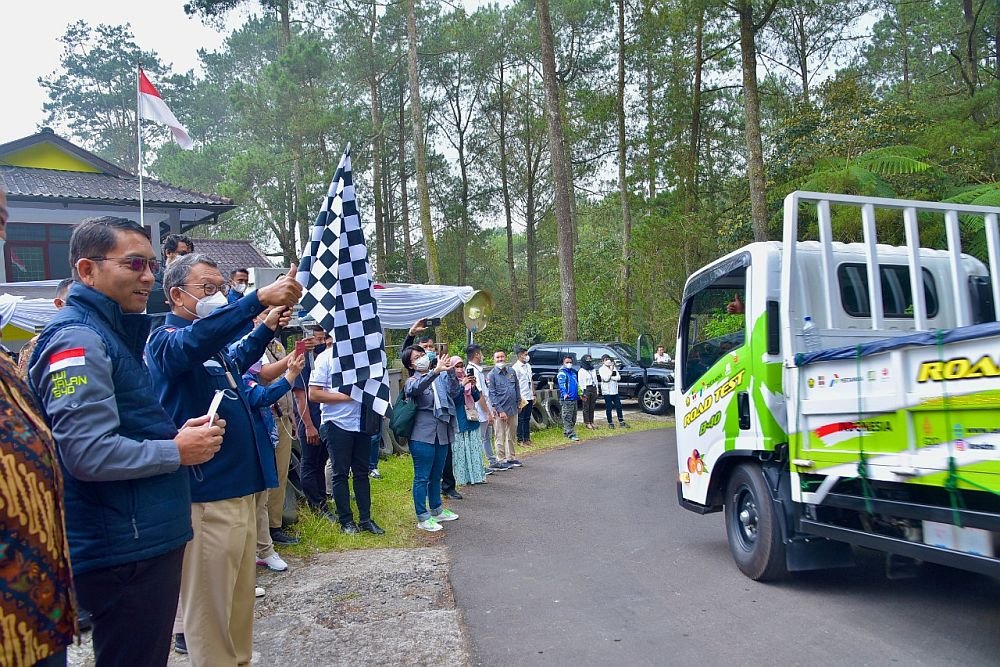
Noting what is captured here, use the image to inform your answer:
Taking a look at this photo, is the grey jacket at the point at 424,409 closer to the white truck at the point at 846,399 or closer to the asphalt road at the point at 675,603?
the asphalt road at the point at 675,603

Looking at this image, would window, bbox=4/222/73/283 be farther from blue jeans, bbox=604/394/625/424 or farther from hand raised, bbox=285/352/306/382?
hand raised, bbox=285/352/306/382

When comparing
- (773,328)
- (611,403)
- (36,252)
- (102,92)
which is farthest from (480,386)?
(102,92)

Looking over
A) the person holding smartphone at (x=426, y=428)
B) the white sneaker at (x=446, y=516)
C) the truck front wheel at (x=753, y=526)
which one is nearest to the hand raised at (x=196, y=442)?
the truck front wheel at (x=753, y=526)

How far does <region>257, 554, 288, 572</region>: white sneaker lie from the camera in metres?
6.39

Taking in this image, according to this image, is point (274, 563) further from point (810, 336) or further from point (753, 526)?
point (810, 336)

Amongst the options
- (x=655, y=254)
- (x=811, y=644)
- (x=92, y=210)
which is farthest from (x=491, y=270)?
(x=811, y=644)

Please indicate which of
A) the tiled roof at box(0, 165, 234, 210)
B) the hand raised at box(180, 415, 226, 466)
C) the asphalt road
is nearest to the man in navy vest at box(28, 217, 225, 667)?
the hand raised at box(180, 415, 226, 466)

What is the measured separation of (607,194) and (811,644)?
1406 inches

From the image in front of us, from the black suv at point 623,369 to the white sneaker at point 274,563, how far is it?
47.1ft

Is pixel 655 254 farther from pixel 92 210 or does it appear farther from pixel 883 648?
pixel 883 648

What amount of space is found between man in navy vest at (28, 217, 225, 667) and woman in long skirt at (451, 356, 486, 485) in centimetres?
737

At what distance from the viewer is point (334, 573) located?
6.33 meters

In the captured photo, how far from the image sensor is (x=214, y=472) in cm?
366

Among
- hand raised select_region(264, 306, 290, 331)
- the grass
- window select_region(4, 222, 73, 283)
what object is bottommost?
the grass
